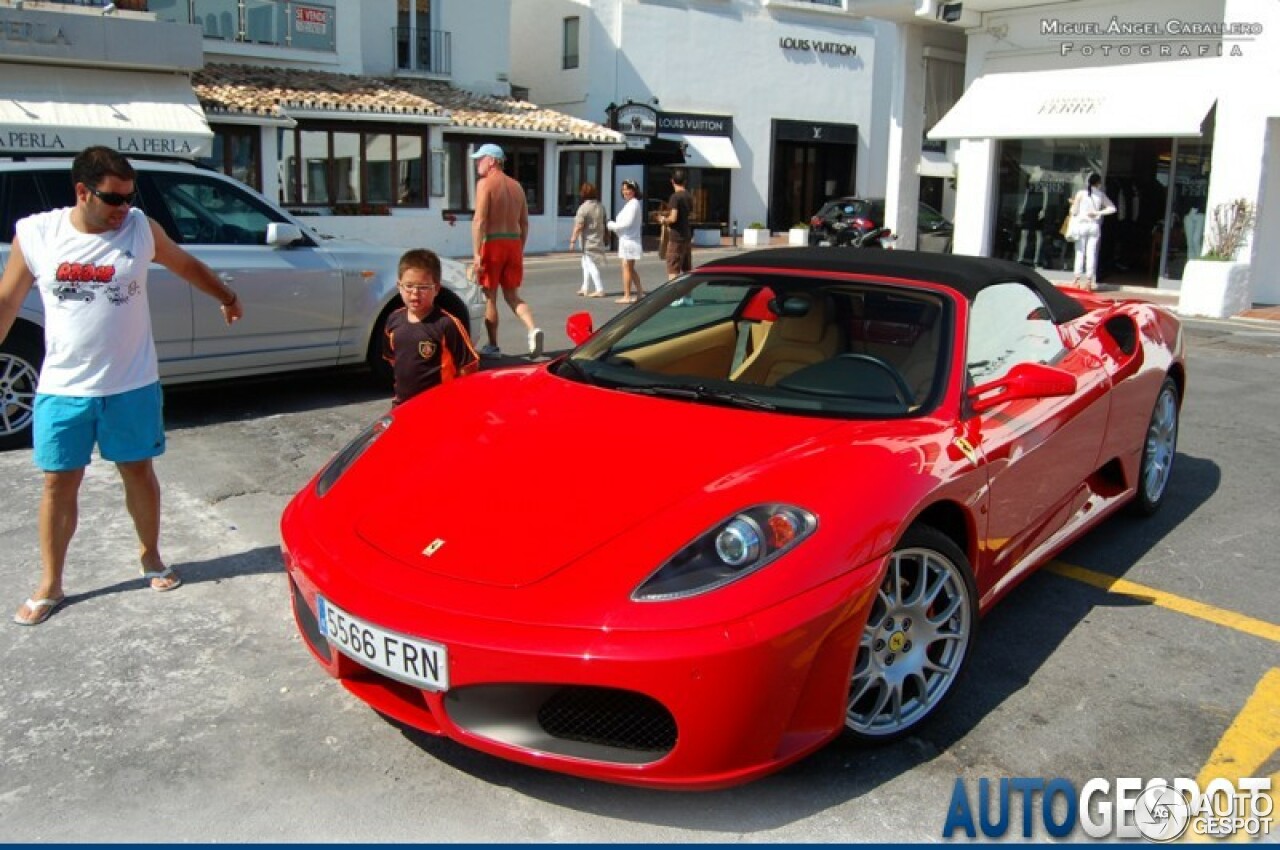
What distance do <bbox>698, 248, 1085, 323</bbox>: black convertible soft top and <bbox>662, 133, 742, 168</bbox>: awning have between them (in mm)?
26935

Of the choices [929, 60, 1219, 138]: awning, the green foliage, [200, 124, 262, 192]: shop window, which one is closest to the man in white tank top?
the green foliage

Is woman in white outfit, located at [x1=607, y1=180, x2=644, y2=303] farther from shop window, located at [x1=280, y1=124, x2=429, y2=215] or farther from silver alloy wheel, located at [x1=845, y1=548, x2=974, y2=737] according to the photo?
silver alloy wheel, located at [x1=845, y1=548, x2=974, y2=737]

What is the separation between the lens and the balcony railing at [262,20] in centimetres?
2234

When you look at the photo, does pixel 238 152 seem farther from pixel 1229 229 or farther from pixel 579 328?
pixel 579 328

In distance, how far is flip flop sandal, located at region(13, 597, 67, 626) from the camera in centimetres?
403

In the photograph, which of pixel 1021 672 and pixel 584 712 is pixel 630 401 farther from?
pixel 1021 672

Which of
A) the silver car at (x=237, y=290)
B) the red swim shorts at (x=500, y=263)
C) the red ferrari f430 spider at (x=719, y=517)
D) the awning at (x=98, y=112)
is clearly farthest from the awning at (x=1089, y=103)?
the red ferrari f430 spider at (x=719, y=517)

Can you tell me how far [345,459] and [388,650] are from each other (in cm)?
113

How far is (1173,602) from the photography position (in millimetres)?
4352

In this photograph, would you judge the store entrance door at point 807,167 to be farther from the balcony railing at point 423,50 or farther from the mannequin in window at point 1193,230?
the mannequin in window at point 1193,230

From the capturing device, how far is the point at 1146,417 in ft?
16.4

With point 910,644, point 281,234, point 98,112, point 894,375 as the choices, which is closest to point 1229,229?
point 281,234

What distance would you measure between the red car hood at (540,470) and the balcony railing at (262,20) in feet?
71.6

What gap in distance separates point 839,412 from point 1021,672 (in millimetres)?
1092
